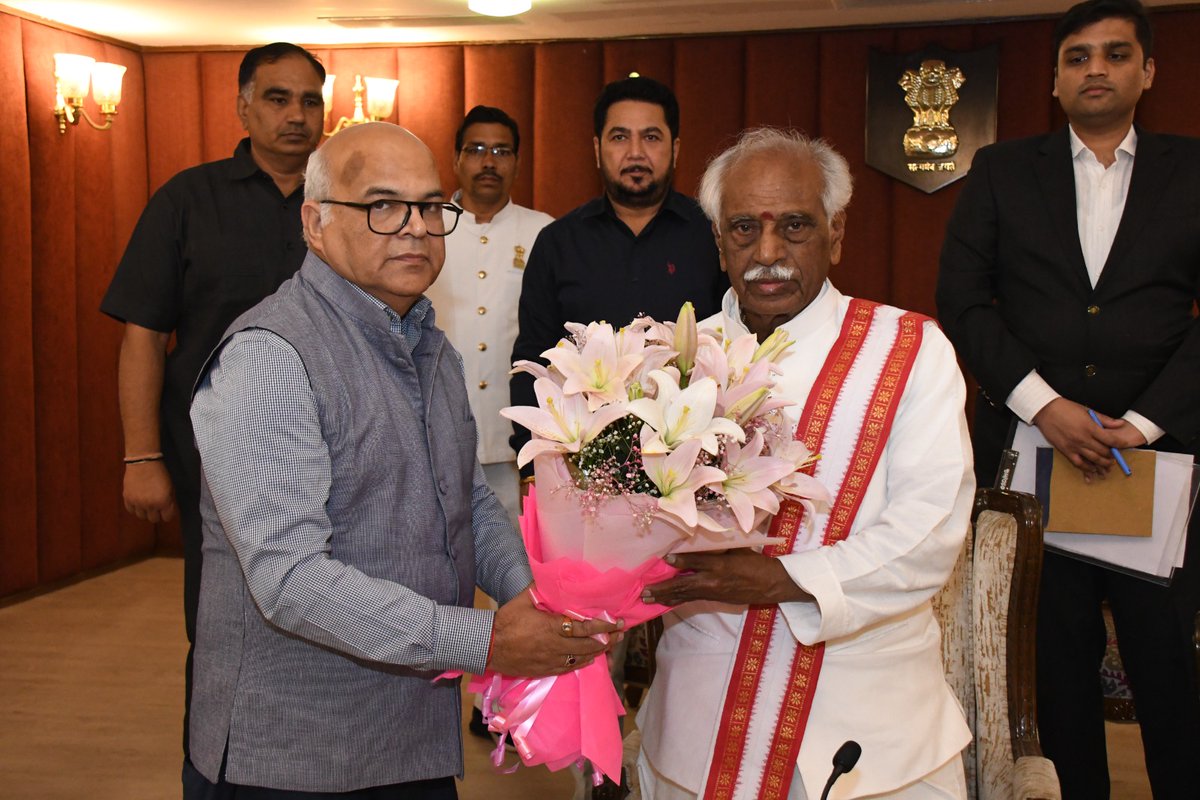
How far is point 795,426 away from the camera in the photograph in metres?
1.75

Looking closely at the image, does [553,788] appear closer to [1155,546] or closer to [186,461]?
[186,461]

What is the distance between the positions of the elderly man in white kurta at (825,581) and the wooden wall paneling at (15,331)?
4.64 metres

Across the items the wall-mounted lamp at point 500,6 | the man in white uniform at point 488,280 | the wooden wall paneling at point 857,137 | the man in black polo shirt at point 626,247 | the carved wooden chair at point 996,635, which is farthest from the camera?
the wooden wall paneling at point 857,137

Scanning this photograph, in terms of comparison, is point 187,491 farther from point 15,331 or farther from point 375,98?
point 375,98

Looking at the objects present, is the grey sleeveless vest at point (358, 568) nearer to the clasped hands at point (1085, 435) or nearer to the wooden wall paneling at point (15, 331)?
the clasped hands at point (1085, 435)

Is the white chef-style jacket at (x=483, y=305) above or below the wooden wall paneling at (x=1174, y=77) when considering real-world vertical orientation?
below

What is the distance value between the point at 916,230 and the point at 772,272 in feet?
13.8

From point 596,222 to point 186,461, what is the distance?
1256 millimetres

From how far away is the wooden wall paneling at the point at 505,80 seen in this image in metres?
6.14

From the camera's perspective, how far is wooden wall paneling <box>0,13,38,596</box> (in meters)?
5.35

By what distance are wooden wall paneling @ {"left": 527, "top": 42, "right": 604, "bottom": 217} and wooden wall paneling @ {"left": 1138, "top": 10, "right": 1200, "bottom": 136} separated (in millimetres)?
2713

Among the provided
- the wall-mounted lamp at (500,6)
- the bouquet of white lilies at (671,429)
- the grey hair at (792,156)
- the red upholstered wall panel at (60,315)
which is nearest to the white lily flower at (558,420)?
the bouquet of white lilies at (671,429)

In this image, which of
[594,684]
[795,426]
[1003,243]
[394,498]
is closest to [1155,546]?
[1003,243]

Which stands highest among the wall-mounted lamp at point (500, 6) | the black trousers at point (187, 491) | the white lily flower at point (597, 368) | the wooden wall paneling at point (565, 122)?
the wall-mounted lamp at point (500, 6)
